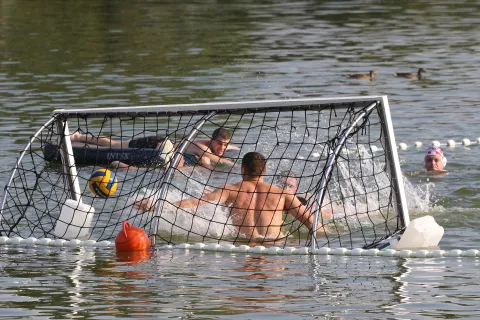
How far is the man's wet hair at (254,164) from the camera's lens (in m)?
11.9

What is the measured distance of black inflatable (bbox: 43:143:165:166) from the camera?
15570 millimetres

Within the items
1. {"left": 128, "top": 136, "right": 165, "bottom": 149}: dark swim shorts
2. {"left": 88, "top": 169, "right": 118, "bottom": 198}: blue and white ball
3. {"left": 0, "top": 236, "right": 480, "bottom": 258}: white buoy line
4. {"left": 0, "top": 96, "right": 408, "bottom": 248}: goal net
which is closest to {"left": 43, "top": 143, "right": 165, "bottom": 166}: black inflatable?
{"left": 128, "top": 136, "right": 165, "bottom": 149}: dark swim shorts

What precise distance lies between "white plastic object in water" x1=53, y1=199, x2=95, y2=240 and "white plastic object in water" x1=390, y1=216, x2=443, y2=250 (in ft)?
11.2

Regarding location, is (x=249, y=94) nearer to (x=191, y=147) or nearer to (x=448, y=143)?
(x=191, y=147)

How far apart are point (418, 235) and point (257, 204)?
1.99m

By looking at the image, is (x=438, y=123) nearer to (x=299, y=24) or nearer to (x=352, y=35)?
(x=352, y=35)

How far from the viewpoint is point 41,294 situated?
30.5 ft

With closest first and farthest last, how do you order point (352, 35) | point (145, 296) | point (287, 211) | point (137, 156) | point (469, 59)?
point (145, 296), point (287, 211), point (137, 156), point (469, 59), point (352, 35)

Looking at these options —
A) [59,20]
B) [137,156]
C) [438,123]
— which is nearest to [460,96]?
[438,123]

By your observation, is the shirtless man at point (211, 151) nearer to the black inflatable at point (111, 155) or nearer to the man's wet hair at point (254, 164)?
the black inflatable at point (111, 155)

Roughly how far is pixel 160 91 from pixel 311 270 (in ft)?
44.9

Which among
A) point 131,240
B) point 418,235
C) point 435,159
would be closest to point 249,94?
point 435,159

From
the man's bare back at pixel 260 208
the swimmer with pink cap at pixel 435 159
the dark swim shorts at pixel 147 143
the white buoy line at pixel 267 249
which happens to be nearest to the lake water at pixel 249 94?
the white buoy line at pixel 267 249

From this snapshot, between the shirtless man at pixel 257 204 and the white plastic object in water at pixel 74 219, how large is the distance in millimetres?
1051
